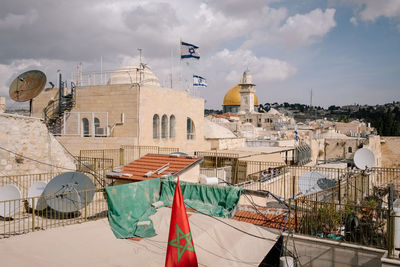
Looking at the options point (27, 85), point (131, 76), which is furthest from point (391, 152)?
point (27, 85)

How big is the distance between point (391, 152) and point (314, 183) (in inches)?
1328

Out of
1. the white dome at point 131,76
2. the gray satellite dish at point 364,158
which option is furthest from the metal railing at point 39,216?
the gray satellite dish at point 364,158

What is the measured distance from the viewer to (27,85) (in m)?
15.7

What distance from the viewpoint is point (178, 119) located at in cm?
2083

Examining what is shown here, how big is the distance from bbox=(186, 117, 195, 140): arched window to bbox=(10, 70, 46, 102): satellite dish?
9.76 metres

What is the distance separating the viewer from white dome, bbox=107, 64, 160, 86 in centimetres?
2003

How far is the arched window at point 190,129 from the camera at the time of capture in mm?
22422

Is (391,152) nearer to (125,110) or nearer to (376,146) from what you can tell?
(376,146)

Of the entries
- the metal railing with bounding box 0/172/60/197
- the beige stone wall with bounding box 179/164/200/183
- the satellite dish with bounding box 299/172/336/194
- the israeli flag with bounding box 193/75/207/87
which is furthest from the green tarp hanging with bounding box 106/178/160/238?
the israeli flag with bounding box 193/75/207/87

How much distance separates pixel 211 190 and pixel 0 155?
25.9ft

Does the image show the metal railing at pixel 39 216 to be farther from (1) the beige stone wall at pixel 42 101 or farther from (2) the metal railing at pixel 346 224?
(1) the beige stone wall at pixel 42 101

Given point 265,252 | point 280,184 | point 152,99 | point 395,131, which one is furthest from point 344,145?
point 395,131

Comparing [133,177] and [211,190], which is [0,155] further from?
[211,190]

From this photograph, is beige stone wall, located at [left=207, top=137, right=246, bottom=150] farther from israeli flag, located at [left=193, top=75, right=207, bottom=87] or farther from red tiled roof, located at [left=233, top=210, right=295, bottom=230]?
red tiled roof, located at [left=233, top=210, right=295, bottom=230]
